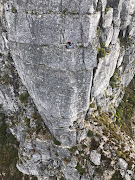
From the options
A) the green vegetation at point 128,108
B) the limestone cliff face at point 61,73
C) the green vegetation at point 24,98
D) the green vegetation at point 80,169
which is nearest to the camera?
the limestone cliff face at point 61,73

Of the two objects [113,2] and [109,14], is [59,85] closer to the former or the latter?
[109,14]

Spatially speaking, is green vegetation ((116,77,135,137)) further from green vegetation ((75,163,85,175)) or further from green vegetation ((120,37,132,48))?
green vegetation ((75,163,85,175))

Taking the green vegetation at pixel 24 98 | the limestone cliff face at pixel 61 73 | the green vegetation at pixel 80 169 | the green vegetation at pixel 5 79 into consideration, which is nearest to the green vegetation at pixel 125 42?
the limestone cliff face at pixel 61 73

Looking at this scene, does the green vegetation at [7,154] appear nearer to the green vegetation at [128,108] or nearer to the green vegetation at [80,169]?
the green vegetation at [80,169]

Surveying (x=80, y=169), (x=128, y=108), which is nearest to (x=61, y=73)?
(x=80, y=169)

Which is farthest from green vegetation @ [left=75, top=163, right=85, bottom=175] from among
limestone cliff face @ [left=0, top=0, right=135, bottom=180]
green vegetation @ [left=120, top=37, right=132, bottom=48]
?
green vegetation @ [left=120, top=37, right=132, bottom=48]

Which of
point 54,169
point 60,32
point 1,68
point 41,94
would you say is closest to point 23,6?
point 60,32

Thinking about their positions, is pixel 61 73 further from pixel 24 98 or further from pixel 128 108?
pixel 128 108
